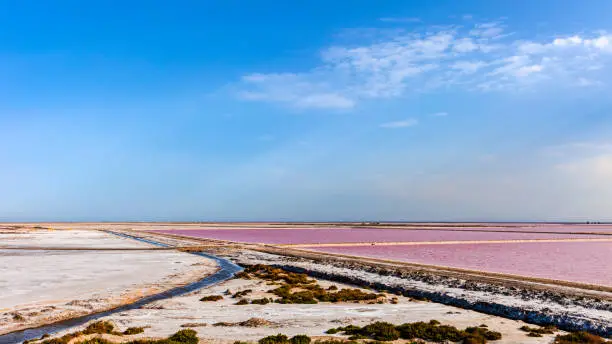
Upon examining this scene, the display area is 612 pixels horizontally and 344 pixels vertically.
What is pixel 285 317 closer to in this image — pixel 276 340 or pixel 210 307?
pixel 210 307

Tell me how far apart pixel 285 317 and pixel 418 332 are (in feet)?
18.0

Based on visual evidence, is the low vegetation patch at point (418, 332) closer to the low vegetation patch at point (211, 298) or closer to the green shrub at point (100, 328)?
the green shrub at point (100, 328)

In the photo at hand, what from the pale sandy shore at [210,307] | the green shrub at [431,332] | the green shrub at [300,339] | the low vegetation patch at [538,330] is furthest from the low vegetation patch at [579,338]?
the green shrub at [300,339]

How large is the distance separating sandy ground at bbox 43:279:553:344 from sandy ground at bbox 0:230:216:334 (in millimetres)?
2912

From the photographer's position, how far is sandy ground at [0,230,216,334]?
20.3 metres

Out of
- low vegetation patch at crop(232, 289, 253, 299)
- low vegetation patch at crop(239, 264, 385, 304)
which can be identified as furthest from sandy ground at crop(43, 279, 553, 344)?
low vegetation patch at crop(239, 264, 385, 304)

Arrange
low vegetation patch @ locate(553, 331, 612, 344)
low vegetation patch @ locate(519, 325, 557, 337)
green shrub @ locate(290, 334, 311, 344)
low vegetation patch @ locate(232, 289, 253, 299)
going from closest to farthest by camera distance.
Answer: green shrub @ locate(290, 334, 311, 344) → low vegetation patch @ locate(553, 331, 612, 344) → low vegetation patch @ locate(519, 325, 557, 337) → low vegetation patch @ locate(232, 289, 253, 299)

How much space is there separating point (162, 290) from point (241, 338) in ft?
38.1

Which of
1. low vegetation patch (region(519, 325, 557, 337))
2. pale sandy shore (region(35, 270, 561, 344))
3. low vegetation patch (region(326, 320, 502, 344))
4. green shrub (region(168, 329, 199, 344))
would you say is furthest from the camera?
pale sandy shore (region(35, 270, 561, 344))

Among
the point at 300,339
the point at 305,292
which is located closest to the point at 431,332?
the point at 300,339

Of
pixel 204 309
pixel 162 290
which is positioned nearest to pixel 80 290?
pixel 162 290

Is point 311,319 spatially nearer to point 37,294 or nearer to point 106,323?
point 106,323

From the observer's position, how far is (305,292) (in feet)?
81.8

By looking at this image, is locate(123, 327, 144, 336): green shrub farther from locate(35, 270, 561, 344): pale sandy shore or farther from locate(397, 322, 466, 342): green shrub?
locate(397, 322, 466, 342): green shrub
